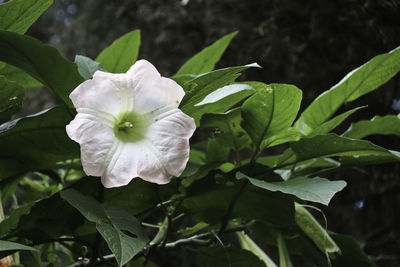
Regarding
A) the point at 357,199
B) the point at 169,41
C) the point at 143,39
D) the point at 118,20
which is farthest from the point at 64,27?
the point at 357,199

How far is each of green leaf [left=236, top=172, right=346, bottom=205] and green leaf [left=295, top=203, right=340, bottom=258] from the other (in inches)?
4.5

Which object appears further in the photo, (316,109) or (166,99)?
(316,109)

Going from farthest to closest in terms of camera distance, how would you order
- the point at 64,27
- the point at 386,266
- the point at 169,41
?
1. the point at 64,27
2. the point at 169,41
3. the point at 386,266

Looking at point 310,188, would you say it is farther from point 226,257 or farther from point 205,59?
point 205,59

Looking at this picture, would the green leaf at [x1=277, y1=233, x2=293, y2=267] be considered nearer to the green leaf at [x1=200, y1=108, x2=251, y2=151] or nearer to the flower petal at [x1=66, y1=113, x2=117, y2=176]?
the green leaf at [x1=200, y1=108, x2=251, y2=151]

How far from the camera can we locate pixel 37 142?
59cm

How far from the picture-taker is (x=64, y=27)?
2357 millimetres

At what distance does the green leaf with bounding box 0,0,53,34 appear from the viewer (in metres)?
0.56

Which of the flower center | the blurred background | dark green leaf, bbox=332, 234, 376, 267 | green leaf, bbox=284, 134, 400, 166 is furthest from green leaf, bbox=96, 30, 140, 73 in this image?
the blurred background

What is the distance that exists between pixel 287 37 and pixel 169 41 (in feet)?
1.72

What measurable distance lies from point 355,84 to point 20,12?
0.45 meters

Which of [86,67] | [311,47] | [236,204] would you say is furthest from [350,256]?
[311,47]

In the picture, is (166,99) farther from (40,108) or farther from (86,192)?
(40,108)

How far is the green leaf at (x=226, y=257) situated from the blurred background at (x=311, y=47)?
592mm
